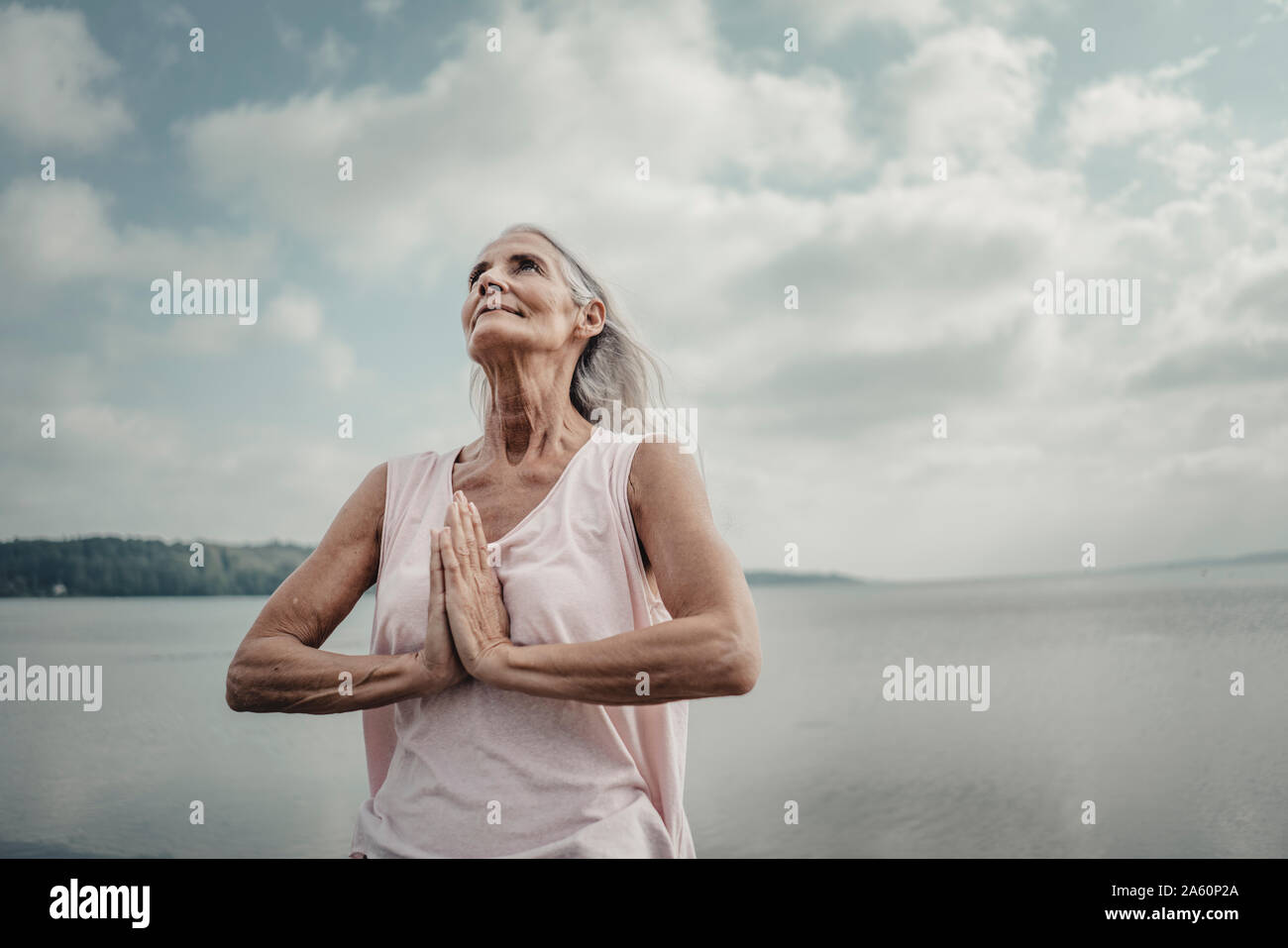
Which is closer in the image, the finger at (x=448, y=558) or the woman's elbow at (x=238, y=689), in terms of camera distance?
the finger at (x=448, y=558)

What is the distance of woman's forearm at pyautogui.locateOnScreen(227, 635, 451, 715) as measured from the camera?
78.4 inches

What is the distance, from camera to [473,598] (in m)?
1.97

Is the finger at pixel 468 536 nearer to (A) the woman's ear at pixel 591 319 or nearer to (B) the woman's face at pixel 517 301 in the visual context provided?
(B) the woman's face at pixel 517 301

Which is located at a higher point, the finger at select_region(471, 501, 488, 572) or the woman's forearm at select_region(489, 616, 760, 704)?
the finger at select_region(471, 501, 488, 572)

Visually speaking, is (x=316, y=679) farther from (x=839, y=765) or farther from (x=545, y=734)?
(x=839, y=765)

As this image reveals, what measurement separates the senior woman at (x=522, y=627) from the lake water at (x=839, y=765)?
9.07 metres

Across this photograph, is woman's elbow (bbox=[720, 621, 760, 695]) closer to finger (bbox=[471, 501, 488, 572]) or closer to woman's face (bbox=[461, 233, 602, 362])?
finger (bbox=[471, 501, 488, 572])

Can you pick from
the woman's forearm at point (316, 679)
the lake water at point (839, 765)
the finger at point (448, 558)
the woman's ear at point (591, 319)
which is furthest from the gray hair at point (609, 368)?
the lake water at point (839, 765)

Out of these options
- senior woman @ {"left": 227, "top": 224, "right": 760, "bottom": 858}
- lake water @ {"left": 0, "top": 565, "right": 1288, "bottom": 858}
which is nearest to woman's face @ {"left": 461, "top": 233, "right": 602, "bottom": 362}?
senior woman @ {"left": 227, "top": 224, "right": 760, "bottom": 858}

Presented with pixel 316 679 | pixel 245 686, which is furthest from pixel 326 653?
pixel 245 686

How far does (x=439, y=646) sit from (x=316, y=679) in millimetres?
373

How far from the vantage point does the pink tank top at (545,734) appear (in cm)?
193
